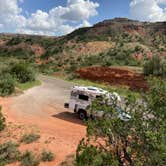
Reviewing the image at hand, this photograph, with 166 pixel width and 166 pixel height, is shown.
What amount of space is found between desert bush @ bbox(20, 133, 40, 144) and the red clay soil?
2138cm

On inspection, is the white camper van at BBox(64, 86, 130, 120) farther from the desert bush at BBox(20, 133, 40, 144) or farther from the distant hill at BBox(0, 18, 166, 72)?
the distant hill at BBox(0, 18, 166, 72)

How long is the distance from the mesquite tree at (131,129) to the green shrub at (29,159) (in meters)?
6.47

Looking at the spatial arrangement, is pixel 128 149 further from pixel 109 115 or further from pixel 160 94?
pixel 160 94

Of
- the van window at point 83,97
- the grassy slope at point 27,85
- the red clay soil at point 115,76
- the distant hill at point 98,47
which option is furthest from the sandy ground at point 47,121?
the distant hill at point 98,47

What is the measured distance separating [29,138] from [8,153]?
2.01 metres

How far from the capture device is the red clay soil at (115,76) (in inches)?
1547

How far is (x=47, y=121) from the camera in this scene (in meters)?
21.5

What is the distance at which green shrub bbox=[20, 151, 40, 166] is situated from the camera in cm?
→ 1479

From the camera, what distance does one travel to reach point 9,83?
31.3 metres

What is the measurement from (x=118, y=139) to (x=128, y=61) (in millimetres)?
47206

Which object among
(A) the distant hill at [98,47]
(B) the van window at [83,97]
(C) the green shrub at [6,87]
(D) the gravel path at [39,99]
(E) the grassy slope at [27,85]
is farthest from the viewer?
(A) the distant hill at [98,47]

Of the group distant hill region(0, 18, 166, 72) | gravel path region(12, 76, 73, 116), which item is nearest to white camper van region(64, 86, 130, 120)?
gravel path region(12, 76, 73, 116)

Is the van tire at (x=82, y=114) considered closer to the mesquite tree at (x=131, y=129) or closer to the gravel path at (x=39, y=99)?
the gravel path at (x=39, y=99)

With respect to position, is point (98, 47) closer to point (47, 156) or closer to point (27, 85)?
point (27, 85)
